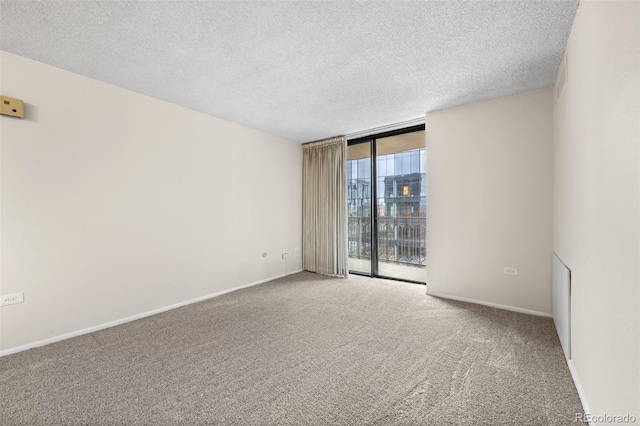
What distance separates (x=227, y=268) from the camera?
396 centimetres

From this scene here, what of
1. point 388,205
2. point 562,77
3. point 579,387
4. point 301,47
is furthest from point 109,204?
point 562,77

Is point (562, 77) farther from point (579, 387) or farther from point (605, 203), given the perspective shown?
point (579, 387)

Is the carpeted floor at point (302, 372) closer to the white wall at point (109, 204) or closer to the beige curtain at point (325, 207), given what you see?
the white wall at point (109, 204)

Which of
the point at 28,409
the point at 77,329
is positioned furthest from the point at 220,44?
the point at 77,329

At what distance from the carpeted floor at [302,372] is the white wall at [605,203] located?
47 cm

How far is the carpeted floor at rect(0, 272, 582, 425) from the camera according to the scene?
61.4 inches

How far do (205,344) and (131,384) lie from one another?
0.61m

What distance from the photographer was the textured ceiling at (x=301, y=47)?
1804 millimetres

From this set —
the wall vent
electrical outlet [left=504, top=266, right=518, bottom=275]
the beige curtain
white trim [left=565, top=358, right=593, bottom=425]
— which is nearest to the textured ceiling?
the wall vent

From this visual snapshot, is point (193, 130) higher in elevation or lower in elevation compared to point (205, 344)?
higher

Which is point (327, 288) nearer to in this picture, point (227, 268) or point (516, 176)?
point (227, 268)

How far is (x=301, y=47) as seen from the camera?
220 centimetres

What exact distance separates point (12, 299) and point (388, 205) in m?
4.46

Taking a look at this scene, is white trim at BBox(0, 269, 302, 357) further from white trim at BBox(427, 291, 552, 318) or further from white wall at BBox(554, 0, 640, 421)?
white wall at BBox(554, 0, 640, 421)
